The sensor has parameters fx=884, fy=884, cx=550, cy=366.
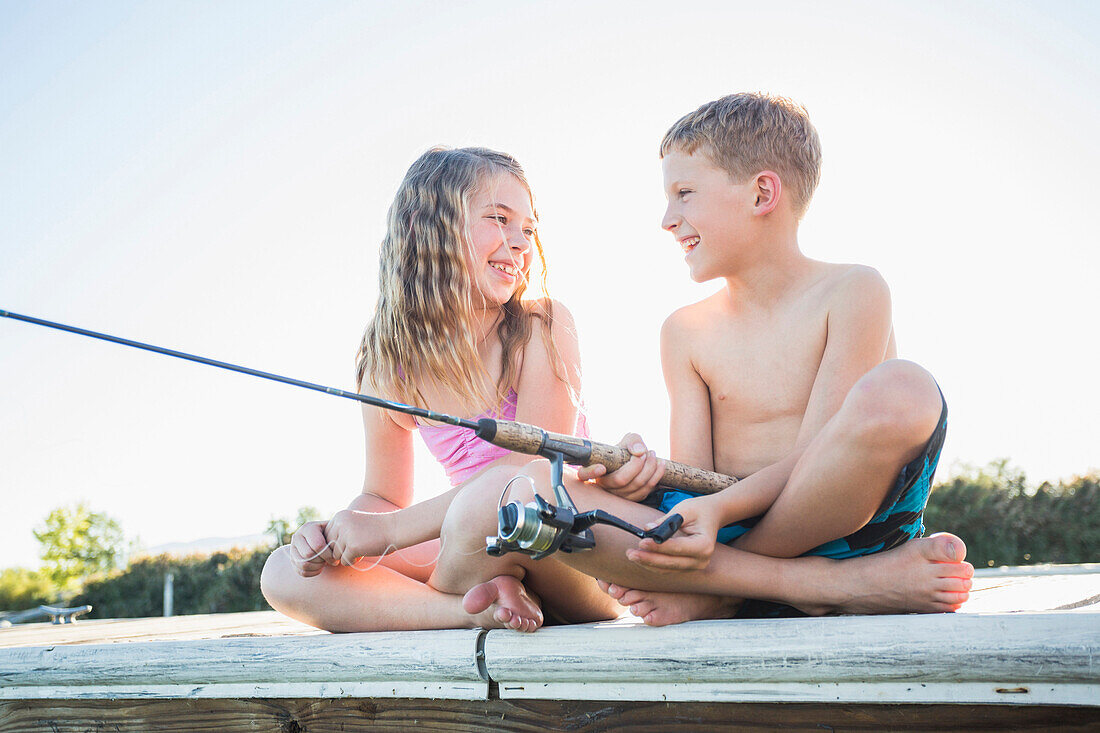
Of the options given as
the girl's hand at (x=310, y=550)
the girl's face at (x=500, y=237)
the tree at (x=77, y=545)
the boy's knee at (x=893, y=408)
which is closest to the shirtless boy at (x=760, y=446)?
the boy's knee at (x=893, y=408)

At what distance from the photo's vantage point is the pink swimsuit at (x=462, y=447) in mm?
2383

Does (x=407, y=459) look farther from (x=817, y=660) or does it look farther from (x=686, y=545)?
(x=817, y=660)

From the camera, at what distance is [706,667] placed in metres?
1.29

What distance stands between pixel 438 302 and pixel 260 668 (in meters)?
1.12

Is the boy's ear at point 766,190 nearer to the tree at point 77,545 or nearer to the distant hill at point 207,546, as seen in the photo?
the distant hill at point 207,546

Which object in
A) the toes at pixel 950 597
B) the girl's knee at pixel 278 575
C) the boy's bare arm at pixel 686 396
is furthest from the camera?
the boy's bare arm at pixel 686 396

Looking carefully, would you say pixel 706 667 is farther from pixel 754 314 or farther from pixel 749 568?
pixel 754 314

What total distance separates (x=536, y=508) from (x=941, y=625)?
550mm

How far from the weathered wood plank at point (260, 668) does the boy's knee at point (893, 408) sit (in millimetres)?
724

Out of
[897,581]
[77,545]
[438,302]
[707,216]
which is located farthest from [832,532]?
[77,545]

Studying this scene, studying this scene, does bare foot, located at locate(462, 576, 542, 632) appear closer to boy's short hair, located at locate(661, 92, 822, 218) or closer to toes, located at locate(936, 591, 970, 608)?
toes, located at locate(936, 591, 970, 608)

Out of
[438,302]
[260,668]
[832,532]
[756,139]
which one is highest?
[756,139]

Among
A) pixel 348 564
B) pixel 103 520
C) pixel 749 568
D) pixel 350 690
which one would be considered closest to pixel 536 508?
pixel 749 568

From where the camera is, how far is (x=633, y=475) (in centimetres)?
156
